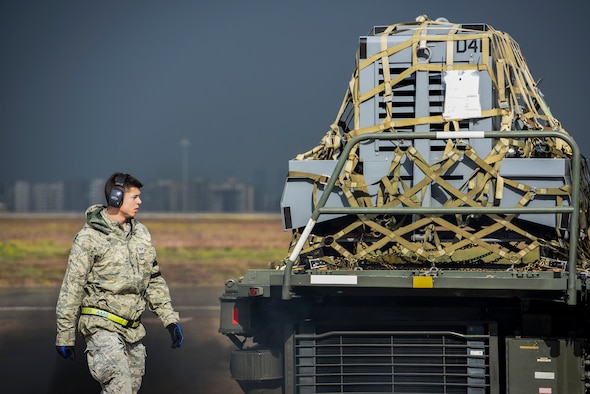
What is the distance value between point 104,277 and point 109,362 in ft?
1.87

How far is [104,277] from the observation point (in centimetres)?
700

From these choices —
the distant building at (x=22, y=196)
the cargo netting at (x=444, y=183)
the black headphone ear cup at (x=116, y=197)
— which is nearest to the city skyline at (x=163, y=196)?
the distant building at (x=22, y=196)

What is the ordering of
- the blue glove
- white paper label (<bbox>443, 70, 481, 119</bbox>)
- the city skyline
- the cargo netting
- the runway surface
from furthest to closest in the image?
the city skyline, the runway surface, white paper label (<bbox>443, 70, 481, 119</bbox>), the cargo netting, the blue glove

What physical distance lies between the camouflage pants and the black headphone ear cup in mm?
862

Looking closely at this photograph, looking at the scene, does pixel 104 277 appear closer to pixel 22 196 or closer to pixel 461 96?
pixel 461 96

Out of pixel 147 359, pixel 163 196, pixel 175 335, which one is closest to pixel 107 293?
pixel 175 335

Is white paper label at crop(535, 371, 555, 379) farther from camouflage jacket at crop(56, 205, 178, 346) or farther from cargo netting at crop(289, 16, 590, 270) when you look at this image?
Result: camouflage jacket at crop(56, 205, 178, 346)

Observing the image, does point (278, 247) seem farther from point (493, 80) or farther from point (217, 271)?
point (493, 80)

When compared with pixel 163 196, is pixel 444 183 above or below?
below

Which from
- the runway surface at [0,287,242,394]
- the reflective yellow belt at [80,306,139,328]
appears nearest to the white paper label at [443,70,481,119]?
the reflective yellow belt at [80,306,139,328]

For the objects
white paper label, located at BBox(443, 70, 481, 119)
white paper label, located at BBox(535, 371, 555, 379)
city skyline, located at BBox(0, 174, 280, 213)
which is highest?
city skyline, located at BBox(0, 174, 280, 213)

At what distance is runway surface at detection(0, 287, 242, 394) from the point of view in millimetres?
10696

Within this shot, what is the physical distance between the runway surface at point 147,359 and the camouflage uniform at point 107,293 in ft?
11.1

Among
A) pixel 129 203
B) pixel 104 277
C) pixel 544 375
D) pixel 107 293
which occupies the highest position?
pixel 129 203
